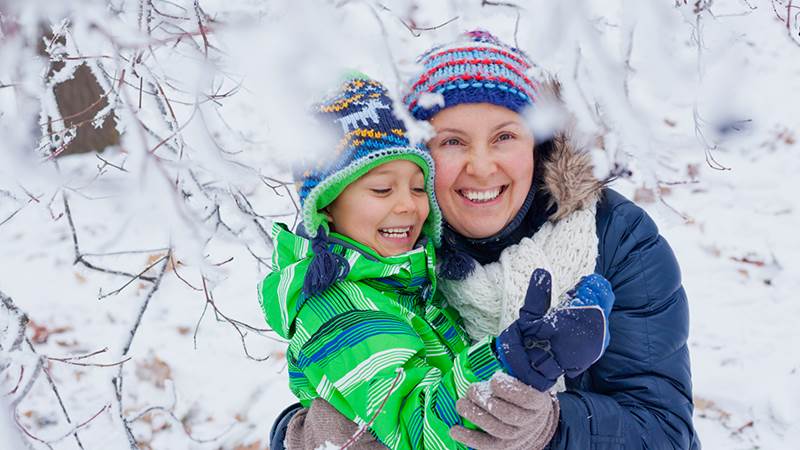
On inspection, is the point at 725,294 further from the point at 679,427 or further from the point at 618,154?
the point at 618,154

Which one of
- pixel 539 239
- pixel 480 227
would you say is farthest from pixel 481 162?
pixel 539 239

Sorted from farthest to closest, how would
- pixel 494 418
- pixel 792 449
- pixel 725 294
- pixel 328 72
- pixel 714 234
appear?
pixel 714 234
pixel 725 294
pixel 792 449
pixel 494 418
pixel 328 72

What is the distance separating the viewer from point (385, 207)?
5.99 feet

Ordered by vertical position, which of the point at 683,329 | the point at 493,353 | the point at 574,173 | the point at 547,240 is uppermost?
the point at 574,173

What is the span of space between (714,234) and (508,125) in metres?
3.40

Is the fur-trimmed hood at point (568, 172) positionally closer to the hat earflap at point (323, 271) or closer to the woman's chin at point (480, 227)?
the woman's chin at point (480, 227)

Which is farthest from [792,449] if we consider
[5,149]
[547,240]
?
[5,149]

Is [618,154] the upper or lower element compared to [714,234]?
upper

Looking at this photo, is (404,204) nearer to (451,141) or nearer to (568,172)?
(451,141)

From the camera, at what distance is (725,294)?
4.07 metres

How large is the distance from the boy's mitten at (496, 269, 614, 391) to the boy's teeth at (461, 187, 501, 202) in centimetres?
61

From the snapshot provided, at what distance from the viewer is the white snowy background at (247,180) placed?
41.1 inches

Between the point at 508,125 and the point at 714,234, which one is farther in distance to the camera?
the point at 714,234

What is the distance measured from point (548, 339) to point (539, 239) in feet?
2.19
